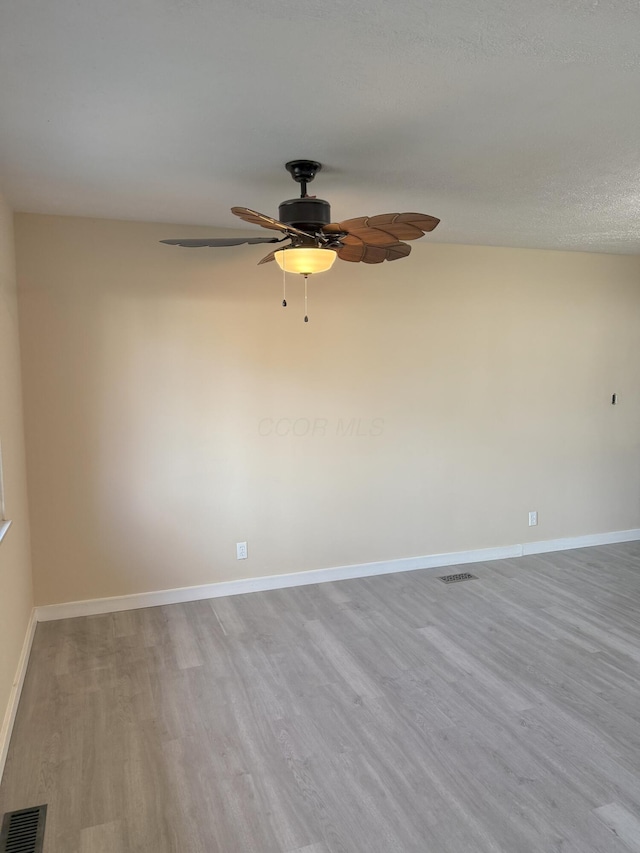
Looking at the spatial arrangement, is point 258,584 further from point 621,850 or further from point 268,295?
point 621,850

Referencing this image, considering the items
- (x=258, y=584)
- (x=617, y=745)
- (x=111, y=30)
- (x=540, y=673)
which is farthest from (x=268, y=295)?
(x=617, y=745)

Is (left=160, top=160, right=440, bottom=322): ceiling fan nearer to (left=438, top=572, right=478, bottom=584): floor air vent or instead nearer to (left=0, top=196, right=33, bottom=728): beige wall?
(left=0, top=196, right=33, bottom=728): beige wall

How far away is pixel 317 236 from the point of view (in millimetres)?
2559

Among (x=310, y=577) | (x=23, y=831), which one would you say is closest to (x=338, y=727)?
(x=23, y=831)

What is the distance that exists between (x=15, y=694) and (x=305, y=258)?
2410 mm

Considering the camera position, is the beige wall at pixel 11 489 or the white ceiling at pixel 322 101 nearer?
the white ceiling at pixel 322 101

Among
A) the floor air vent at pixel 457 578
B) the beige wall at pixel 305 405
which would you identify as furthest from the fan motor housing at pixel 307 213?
the floor air vent at pixel 457 578

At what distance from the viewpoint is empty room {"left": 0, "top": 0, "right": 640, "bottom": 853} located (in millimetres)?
1920

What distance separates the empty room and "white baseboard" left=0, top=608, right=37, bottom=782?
4cm

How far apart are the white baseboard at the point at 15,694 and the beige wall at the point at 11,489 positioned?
5cm

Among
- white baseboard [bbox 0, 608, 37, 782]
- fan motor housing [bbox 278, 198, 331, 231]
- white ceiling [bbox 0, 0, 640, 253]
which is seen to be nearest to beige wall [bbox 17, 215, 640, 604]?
white baseboard [bbox 0, 608, 37, 782]

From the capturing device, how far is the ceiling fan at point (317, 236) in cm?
233

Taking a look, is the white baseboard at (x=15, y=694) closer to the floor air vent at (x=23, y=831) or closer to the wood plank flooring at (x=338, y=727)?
the wood plank flooring at (x=338, y=727)

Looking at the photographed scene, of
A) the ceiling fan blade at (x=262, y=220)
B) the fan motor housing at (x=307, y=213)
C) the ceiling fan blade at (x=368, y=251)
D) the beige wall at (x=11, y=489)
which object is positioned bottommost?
the beige wall at (x=11, y=489)
